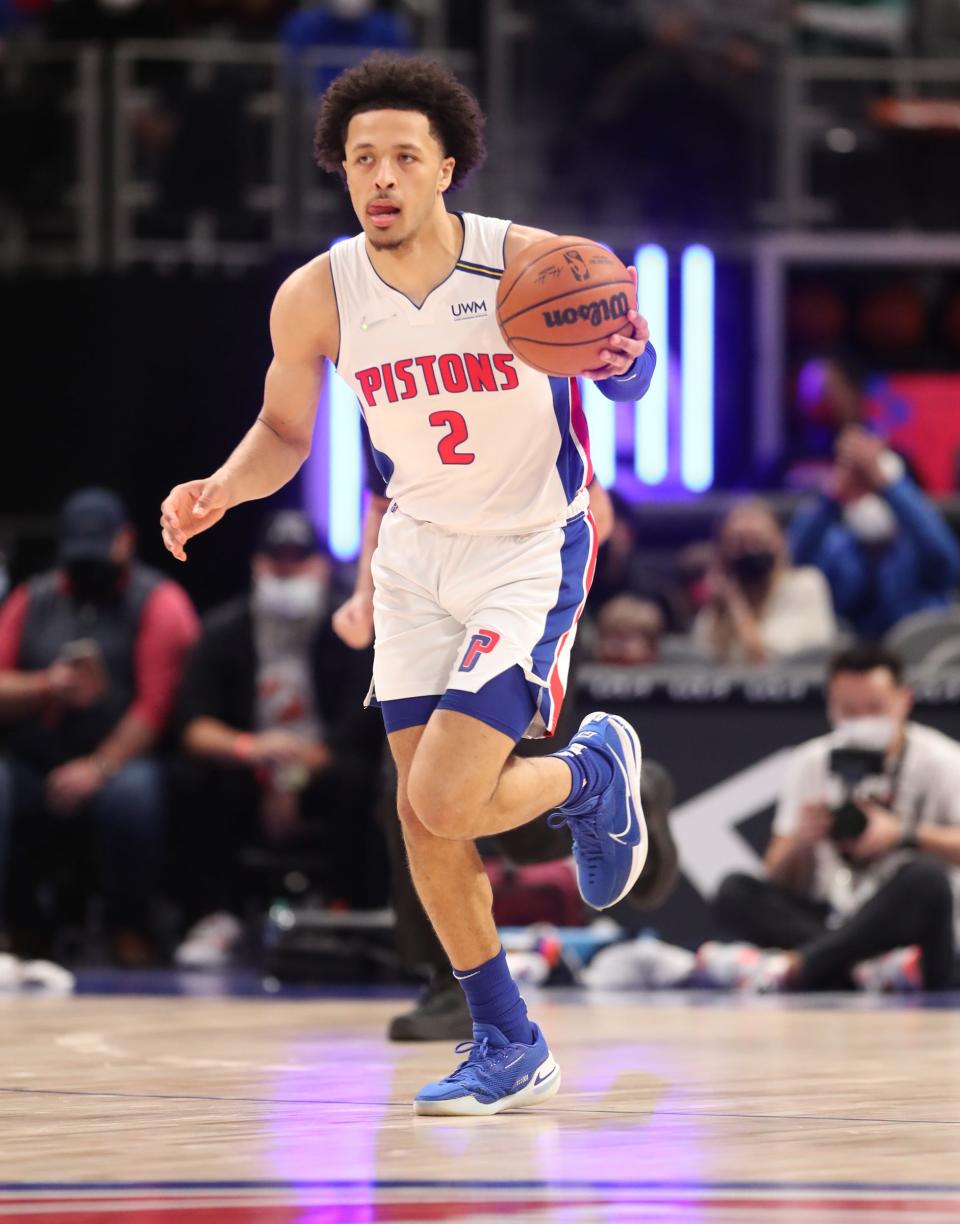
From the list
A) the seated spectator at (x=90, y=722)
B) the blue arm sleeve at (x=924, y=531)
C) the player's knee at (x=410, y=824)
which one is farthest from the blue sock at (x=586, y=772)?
the blue arm sleeve at (x=924, y=531)

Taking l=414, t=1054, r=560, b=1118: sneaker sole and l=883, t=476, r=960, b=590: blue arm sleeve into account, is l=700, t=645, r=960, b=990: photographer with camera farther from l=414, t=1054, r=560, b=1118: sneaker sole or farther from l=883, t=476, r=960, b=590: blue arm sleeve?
l=414, t=1054, r=560, b=1118: sneaker sole

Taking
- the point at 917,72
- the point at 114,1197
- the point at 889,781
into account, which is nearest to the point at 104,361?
the point at 917,72

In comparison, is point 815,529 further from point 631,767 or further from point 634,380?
point 634,380

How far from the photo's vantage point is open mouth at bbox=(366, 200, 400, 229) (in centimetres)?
454

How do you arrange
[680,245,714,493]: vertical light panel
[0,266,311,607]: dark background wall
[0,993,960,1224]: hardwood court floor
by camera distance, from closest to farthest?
[0,993,960,1224]: hardwood court floor
[680,245,714,493]: vertical light panel
[0,266,311,607]: dark background wall

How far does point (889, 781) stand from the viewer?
8000 millimetres

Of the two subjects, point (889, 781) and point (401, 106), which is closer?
point (401, 106)

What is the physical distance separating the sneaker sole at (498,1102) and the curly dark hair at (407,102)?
193cm

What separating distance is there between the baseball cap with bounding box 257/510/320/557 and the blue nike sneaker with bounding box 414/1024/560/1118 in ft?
17.0

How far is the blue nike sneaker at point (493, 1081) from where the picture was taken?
4.30m

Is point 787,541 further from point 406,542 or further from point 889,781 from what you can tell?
point 406,542

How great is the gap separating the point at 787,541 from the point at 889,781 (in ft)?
8.62

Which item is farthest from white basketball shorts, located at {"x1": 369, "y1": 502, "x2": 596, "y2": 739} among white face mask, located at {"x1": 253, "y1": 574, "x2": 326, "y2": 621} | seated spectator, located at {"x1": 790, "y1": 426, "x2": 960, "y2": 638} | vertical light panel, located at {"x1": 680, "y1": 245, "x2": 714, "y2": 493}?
vertical light panel, located at {"x1": 680, "y1": 245, "x2": 714, "y2": 493}

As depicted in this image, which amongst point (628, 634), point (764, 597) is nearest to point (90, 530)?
point (628, 634)
